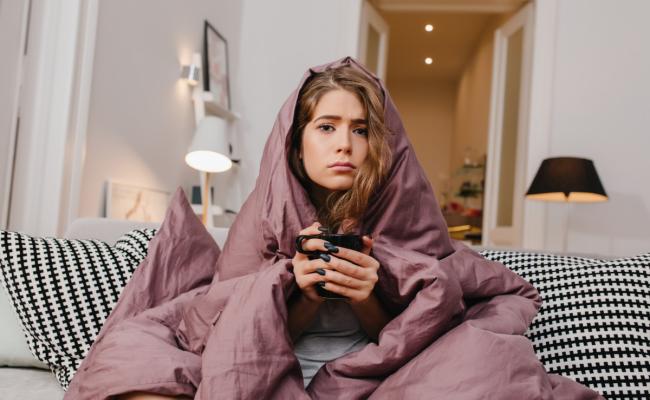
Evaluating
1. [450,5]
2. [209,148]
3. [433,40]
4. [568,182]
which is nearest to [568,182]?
[568,182]

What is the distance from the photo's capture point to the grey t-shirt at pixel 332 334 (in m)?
0.99

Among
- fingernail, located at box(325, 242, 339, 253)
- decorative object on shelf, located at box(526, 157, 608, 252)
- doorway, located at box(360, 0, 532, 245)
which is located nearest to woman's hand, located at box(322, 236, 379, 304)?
fingernail, located at box(325, 242, 339, 253)

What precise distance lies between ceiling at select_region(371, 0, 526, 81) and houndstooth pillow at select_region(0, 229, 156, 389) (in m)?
2.98

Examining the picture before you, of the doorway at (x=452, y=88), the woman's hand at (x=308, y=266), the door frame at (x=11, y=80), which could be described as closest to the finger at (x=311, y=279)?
the woman's hand at (x=308, y=266)

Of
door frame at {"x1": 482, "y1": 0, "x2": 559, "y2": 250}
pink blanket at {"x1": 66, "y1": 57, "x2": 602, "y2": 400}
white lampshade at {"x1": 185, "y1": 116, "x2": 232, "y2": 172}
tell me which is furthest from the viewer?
door frame at {"x1": 482, "y1": 0, "x2": 559, "y2": 250}

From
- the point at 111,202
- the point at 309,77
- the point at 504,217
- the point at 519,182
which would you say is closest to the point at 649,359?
the point at 309,77

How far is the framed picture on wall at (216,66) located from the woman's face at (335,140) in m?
2.02

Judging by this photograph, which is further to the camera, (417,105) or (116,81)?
(417,105)

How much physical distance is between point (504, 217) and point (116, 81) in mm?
2527

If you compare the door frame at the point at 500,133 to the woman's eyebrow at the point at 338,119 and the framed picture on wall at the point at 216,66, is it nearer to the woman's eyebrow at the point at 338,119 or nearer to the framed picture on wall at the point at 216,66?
the framed picture on wall at the point at 216,66

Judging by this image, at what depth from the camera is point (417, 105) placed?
8016mm

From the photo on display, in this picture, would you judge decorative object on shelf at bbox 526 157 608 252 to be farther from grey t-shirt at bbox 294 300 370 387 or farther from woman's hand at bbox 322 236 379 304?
woman's hand at bbox 322 236 379 304

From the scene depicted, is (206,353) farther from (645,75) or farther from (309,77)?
(645,75)

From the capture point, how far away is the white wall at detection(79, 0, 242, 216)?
220 centimetres
